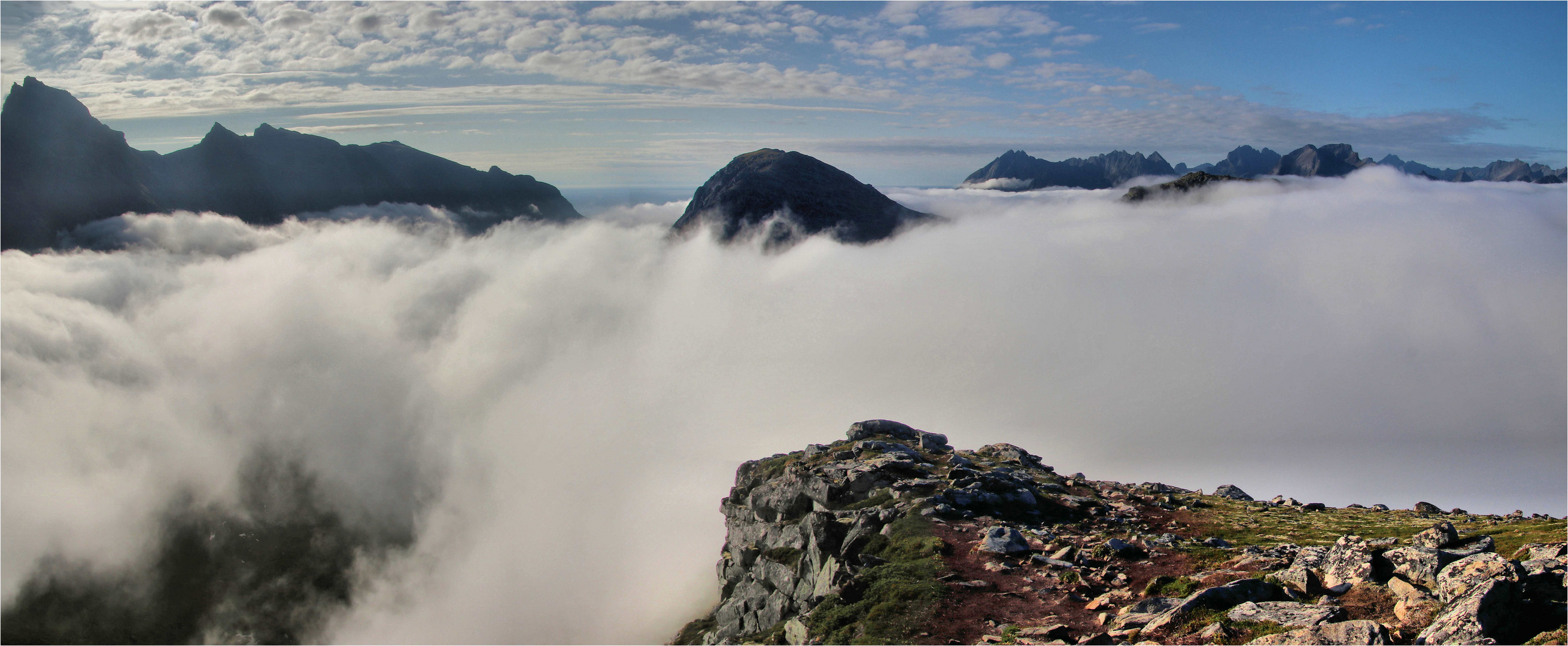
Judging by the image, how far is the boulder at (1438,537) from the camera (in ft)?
98.1

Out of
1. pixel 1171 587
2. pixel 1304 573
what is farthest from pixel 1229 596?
pixel 1171 587

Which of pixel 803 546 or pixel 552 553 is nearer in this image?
pixel 803 546

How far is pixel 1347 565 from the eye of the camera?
28.2m

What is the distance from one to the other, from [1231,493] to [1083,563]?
5018cm

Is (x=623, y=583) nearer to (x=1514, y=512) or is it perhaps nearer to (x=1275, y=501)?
(x=1275, y=501)

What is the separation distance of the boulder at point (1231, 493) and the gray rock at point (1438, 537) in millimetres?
49276

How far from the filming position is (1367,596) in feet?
86.2

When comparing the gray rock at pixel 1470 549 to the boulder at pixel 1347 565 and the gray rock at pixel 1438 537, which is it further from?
the boulder at pixel 1347 565

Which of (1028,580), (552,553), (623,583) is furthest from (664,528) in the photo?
(1028,580)

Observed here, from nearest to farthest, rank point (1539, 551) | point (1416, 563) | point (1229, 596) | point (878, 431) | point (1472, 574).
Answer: point (1472, 574), point (1416, 563), point (1539, 551), point (1229, 596), point (878, 431)

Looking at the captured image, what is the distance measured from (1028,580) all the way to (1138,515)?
74.6 ft

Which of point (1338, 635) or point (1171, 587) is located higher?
point (1338, 635)

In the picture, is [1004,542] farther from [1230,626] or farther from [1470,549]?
[1470,549]

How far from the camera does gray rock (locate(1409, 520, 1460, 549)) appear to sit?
98.1 ft
